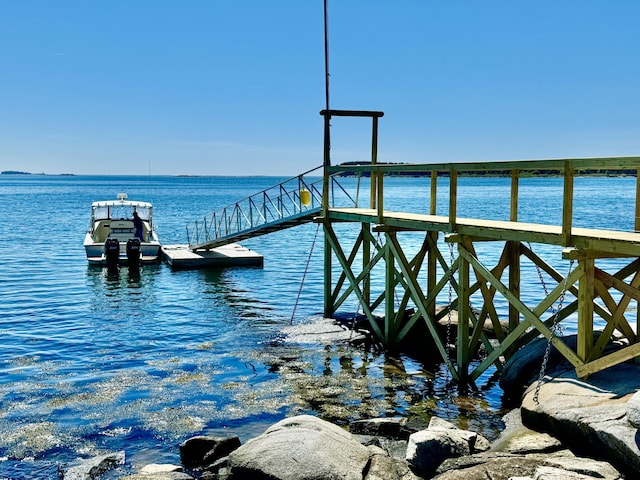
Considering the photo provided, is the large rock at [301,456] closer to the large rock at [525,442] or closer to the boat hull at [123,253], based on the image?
the large rock at [525,442]

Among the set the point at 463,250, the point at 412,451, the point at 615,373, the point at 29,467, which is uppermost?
the point at 463,250

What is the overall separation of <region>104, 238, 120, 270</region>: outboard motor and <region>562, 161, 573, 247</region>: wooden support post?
21196 mm

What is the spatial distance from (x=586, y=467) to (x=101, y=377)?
30.5ft

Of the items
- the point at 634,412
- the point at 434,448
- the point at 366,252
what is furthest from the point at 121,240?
the point at 634,412

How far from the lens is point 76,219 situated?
63.4m

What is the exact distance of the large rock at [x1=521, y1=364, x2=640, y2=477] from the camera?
653cm

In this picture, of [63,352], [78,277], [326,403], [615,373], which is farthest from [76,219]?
[615,373]

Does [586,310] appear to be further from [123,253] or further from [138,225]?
[138,225]

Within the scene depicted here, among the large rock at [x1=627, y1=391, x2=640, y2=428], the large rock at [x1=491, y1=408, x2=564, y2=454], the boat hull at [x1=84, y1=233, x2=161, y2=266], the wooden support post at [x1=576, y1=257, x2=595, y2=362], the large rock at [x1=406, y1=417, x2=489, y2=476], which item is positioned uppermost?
the wooden support post at [x1=576, y1=257, x2=595, y2=362]

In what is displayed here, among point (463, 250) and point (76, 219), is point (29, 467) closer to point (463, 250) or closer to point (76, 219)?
point (463, 250)

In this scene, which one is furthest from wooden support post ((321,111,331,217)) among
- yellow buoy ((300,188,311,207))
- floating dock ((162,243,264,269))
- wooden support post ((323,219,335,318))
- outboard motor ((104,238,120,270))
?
outboard motor ((104,238,120,270))

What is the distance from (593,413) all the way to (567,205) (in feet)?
9.90

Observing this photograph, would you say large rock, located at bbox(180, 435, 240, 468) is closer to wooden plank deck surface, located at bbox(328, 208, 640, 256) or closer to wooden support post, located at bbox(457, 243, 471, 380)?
wooden support post, located at bbox(457, 243, 471, 380)

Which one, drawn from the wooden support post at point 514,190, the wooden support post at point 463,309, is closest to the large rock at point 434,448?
the wooden support post at point 463,309
